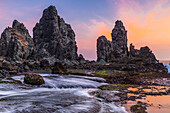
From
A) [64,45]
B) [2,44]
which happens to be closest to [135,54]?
[64,45]

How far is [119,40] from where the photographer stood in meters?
172

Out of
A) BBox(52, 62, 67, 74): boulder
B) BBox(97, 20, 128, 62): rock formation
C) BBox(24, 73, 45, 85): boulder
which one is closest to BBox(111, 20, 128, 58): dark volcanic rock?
BBox(97, 20, 128, 62): rock formation

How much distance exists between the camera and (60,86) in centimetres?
2514

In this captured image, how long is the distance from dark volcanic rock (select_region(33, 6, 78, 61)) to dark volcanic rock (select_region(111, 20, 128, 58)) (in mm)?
53105

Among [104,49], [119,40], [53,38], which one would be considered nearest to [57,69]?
[53,38]

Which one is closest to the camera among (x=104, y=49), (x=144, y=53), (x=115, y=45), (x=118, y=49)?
(x=144, y=53)

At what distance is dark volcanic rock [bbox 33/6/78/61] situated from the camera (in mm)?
147012

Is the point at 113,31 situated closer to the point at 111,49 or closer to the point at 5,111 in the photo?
the point at 111,49

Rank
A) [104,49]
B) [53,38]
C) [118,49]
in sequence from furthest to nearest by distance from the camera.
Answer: [118,49]
[104,49]
[53,38]

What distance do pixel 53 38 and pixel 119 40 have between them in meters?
83.1

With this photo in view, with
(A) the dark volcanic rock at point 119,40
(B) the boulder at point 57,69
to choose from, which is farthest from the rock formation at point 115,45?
(B) the boulder at point 57,69

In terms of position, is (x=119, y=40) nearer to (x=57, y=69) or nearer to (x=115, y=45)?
(x=115, y=45)

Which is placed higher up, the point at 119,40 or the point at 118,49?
the point at 119,40

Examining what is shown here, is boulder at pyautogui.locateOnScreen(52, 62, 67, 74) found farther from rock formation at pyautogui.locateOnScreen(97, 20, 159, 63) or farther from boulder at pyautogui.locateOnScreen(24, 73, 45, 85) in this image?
rock formation at pyautogui.locateOnScreen(97, 20, 159, 63)
